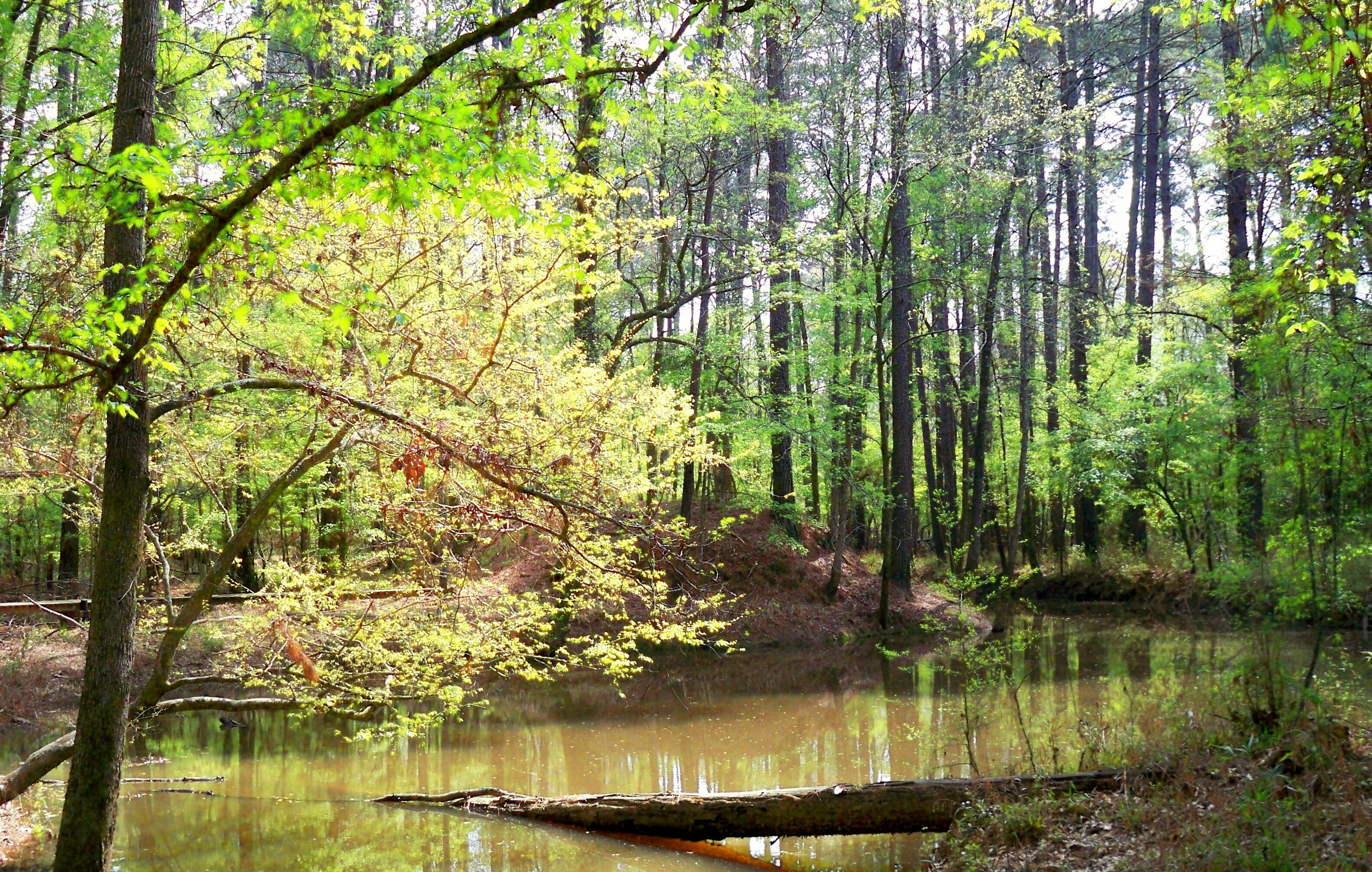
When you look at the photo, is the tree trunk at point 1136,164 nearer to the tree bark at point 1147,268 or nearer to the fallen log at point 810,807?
the tree bark at point 1147,268

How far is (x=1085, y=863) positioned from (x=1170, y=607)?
16.2 meters

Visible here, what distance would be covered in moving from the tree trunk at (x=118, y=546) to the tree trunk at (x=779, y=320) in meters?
12.0

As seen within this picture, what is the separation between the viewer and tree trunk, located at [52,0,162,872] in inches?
198

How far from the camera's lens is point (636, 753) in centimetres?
1027

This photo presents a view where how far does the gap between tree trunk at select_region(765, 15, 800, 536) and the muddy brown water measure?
4004mm

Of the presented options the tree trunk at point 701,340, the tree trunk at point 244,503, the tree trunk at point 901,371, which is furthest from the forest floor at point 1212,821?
the tree trunk at point 901,371

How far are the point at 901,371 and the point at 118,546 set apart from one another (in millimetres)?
17054

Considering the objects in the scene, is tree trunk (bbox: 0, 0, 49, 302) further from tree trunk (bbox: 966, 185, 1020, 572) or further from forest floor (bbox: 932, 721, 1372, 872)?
tree trunk (bbox: 966, 185, 1020, 572)

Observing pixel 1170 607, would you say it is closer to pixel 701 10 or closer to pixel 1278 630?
pixel 1278 630

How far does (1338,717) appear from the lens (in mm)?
6031

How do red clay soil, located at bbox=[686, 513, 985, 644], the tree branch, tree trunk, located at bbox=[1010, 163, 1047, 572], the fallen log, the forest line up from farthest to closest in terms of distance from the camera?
tree trunk, located at bbox=[1010, 163, 1047, 572] → red clay soil, located at bbox=[686, 513, 985, 644] → the fallen log → the forest → the tree branch

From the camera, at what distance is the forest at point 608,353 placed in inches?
166

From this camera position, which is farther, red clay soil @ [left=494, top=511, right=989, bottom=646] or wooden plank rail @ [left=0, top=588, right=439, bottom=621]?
red clay soil @ [left=494, top=511, right=989, bottom=646]

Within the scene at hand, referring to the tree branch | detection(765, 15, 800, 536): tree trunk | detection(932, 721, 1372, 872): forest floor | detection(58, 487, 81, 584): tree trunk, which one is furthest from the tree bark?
detection(58, 487, 81, 584): tree trunk
